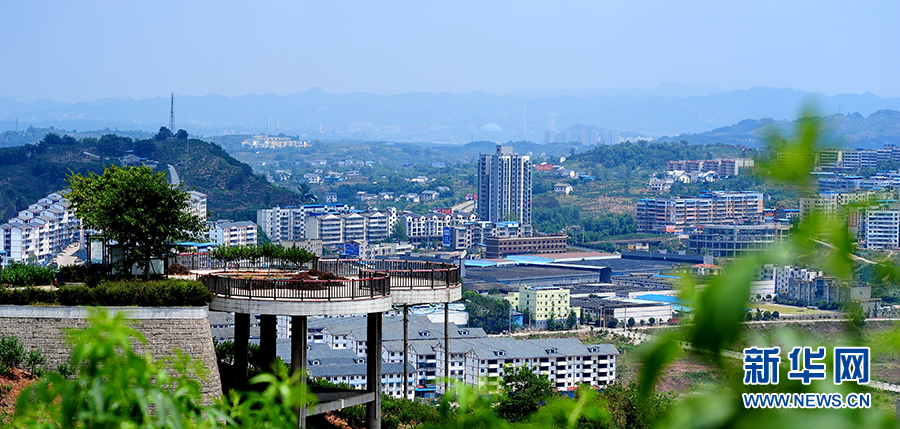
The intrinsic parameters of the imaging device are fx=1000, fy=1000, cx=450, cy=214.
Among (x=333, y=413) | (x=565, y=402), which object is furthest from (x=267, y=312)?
(x=565, y=402)

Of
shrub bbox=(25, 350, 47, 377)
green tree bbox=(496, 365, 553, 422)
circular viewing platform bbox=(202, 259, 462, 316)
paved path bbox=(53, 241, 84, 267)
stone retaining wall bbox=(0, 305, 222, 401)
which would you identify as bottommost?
paved path bbox=(53, 241, 84, 267)

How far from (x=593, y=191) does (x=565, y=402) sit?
57.3 metres

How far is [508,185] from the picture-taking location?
5406 cm

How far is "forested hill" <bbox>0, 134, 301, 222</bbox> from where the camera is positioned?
42781 mm

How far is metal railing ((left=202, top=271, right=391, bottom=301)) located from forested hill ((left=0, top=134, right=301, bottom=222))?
38.8m

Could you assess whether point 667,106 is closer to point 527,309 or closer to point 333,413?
point 527,309

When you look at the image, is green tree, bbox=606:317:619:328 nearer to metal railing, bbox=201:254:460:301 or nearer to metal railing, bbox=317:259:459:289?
metal railing, bbox=317:259:459:289

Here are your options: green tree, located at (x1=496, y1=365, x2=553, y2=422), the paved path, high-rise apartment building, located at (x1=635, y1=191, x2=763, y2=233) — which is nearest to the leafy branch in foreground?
green tree, located at (x1=496, y1=365, x2=553, y2=422)

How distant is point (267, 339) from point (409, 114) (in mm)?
180079

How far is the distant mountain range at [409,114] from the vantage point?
152125mm

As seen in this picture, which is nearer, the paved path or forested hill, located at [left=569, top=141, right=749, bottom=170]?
the paved path

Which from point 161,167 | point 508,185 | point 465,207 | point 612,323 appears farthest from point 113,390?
point 465,207

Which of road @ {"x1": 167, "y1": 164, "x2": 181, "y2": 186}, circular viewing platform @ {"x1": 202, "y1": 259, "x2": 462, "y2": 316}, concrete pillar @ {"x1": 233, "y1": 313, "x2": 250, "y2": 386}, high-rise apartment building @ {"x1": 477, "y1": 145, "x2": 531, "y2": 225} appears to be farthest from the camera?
high-rise apartment building @ {"x1": 477, "y1": 145, "x2": 531, "y2": 225}

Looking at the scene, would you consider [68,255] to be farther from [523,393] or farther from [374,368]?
[374,368]
